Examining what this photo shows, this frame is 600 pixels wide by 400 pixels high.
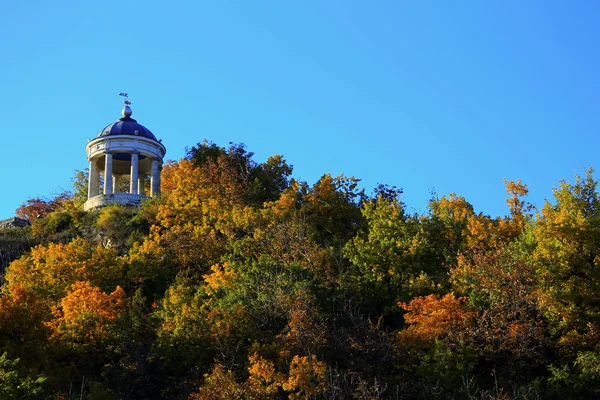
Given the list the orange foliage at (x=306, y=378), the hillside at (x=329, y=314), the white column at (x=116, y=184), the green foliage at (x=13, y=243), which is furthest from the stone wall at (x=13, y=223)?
the orange foliage at (x=306, y=378)

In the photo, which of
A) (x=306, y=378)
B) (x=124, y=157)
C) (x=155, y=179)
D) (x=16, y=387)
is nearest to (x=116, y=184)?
(x=124, y=157)

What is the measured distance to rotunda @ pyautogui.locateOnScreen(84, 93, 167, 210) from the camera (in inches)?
2820

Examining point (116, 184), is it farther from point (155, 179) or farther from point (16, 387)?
point (16, 387)

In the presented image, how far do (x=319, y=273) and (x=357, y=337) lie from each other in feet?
23.0

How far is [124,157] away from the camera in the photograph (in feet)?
242

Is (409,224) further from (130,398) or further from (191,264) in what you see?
(130,398)

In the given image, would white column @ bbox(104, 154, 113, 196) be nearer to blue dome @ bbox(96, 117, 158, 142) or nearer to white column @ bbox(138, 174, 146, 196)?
blue dome @ bbox(96, 117, 158, 142)

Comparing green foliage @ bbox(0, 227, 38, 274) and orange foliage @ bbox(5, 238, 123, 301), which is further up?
green foliage @ bbox(0, 227, 38, 274)

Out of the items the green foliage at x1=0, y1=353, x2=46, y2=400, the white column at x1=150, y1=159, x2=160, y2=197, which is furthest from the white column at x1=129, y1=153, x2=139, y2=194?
the green foliage at x1=0, y1=353, x2=46, y2=400

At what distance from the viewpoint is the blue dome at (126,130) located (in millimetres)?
72312

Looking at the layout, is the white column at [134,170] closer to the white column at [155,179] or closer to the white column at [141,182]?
the white column at [155,179]

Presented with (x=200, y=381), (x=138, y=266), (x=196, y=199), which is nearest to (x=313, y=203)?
(x=196, y=199)

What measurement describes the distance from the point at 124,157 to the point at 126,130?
2291 millimetres

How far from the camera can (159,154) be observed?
241 feet
